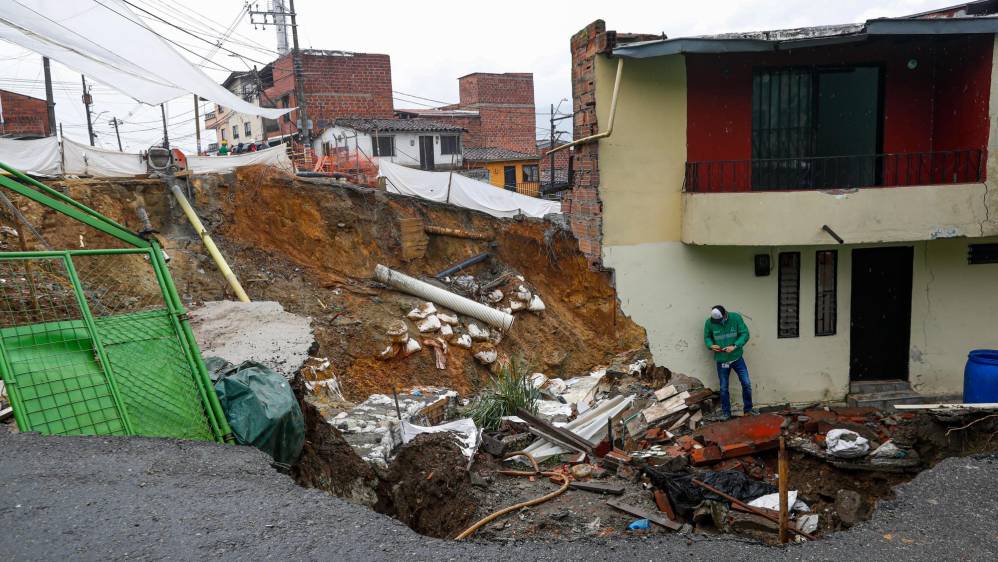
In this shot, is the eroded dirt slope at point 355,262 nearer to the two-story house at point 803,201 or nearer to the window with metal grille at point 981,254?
the two-story house at point 803,201

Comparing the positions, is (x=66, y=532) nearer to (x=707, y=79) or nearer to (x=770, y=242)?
(x=770, y=242)

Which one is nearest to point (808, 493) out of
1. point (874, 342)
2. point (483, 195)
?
point (874, 342)

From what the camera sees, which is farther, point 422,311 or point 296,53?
point 296,53

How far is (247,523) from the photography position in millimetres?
3160

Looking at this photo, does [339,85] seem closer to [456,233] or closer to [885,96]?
[456,233]

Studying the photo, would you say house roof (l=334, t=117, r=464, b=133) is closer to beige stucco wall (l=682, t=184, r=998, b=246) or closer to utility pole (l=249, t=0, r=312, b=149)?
utility pole (l=249, t=0, r=312, b=149)

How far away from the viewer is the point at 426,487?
19.7 ft

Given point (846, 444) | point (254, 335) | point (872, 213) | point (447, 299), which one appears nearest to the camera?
point (254, 335)

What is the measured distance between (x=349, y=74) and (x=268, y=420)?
28892 millimetres

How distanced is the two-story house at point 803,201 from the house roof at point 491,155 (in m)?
22.5

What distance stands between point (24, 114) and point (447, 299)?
65.7 feet

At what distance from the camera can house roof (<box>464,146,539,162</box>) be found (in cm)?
3196

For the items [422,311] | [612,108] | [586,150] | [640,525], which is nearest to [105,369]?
[640,525]

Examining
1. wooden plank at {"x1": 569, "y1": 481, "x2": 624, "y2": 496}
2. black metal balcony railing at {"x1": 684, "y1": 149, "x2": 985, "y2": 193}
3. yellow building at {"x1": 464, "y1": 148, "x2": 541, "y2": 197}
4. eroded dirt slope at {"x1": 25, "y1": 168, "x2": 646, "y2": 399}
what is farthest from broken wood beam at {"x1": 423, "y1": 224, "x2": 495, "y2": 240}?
yellow building at {"x1": 464, "y1": 148, "x2": 541, "y2": 197}
